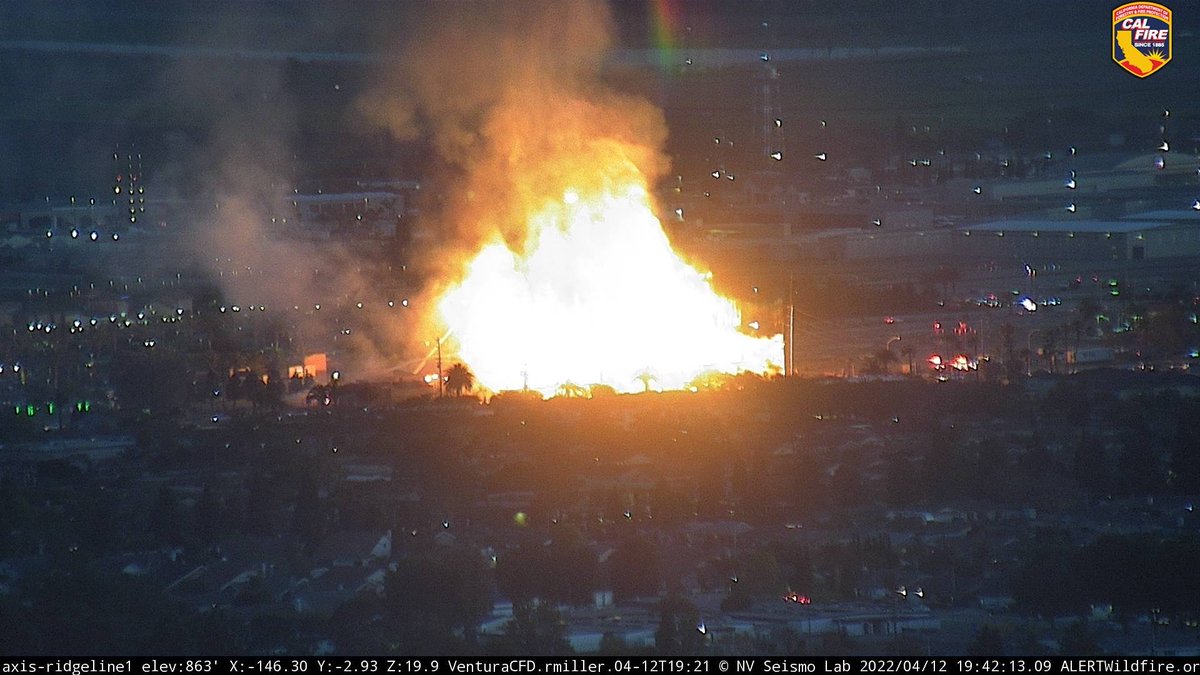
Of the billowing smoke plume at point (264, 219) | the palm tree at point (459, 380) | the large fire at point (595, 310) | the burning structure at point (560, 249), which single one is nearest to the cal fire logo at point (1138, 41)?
the billowing smoke plume at point (264, 219)

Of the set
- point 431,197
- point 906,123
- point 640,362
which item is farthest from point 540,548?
point 906,123

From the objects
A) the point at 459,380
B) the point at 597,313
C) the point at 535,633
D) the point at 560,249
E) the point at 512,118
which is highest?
the point at 512,118

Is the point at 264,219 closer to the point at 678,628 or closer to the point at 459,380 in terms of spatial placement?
the point at 459,380

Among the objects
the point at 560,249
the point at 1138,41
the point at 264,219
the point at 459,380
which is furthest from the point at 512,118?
the point at 1138,41

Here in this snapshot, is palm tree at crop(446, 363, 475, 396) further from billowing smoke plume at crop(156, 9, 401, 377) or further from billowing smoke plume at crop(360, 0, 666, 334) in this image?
billowing smoke plume at crop(360, 0, 666, 334)

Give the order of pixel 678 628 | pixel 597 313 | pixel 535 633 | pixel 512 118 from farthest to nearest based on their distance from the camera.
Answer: pixel 512 118
pixel 597 313
pixel 678 628
pixel 535 633

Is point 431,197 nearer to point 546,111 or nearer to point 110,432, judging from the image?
point 546,111

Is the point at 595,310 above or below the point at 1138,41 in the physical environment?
below
